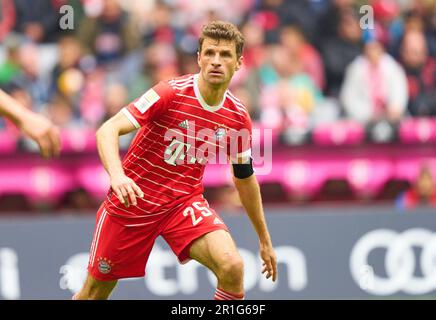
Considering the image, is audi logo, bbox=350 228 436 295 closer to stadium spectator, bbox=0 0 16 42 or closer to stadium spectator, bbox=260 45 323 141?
stadium spectator, bbox=260 45 323 141

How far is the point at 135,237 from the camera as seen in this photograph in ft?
23.8

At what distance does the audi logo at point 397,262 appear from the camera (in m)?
10.3

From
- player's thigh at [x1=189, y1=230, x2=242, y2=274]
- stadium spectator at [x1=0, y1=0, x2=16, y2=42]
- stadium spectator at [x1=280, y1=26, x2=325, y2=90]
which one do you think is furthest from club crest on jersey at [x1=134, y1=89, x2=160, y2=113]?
stadium spectator at [x1=0, y1=0, x2=16, y2=42]

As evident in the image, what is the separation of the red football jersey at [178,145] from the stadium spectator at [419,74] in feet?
17.3

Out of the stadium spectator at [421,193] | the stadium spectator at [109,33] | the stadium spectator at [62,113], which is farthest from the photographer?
the stadium spectator at [109,33]

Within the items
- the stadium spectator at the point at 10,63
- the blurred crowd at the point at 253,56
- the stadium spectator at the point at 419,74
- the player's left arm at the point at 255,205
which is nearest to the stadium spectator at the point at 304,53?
the blurred crowd at the point at 253,56

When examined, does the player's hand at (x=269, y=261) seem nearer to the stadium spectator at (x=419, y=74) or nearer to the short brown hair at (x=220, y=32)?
the short brown hair at (x=220, y=32)

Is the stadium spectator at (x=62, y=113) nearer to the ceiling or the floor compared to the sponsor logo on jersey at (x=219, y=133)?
nearer to the ceiling

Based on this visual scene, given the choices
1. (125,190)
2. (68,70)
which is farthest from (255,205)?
(68,70)

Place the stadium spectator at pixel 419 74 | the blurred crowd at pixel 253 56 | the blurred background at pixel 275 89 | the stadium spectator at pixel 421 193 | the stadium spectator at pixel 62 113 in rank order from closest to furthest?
1. the blurred background at pixel 275 89
2. the stadium spectator at pixel 421 193
3. the stadium spectator at pixel 62 113
4. the blurred crowd at pixel 253 56
5. the stadium spectator at pixel 419 74

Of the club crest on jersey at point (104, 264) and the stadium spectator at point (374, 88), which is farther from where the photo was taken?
the stadium spectator at point (374, 88)

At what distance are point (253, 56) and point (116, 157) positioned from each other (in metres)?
6.22
